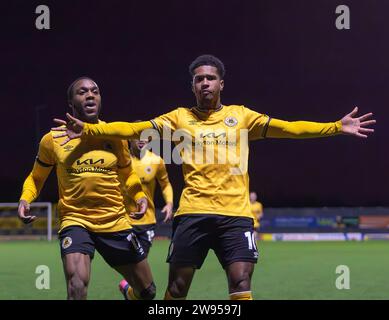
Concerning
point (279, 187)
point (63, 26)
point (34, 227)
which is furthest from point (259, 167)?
point (34, 227)

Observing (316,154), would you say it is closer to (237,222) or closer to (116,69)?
(116,69)

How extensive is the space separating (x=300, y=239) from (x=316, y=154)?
55.6 feet

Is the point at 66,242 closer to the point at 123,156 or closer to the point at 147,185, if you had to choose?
the point at 123,156

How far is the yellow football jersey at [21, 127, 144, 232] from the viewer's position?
7.27m

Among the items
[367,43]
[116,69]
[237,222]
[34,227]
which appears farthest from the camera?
[116,69]

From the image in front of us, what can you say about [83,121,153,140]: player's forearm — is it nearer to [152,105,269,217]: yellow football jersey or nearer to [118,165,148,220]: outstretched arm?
[152,105,269,217]: yellow football jersey

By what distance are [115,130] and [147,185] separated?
177 inches

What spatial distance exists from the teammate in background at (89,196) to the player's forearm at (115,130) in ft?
1.74

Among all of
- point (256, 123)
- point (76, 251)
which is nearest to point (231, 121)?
point (256, 123)

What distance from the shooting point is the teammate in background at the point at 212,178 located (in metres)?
6.76

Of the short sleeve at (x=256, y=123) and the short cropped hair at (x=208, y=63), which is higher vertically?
the short cropped hair at (x=208, y=63)

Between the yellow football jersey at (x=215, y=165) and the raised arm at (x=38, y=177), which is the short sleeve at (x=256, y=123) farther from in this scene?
the raised arm at (x=38, y=177)

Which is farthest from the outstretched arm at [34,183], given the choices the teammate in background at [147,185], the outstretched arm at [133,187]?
the teammate in background at [147,185]

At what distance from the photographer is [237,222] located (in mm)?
6781
